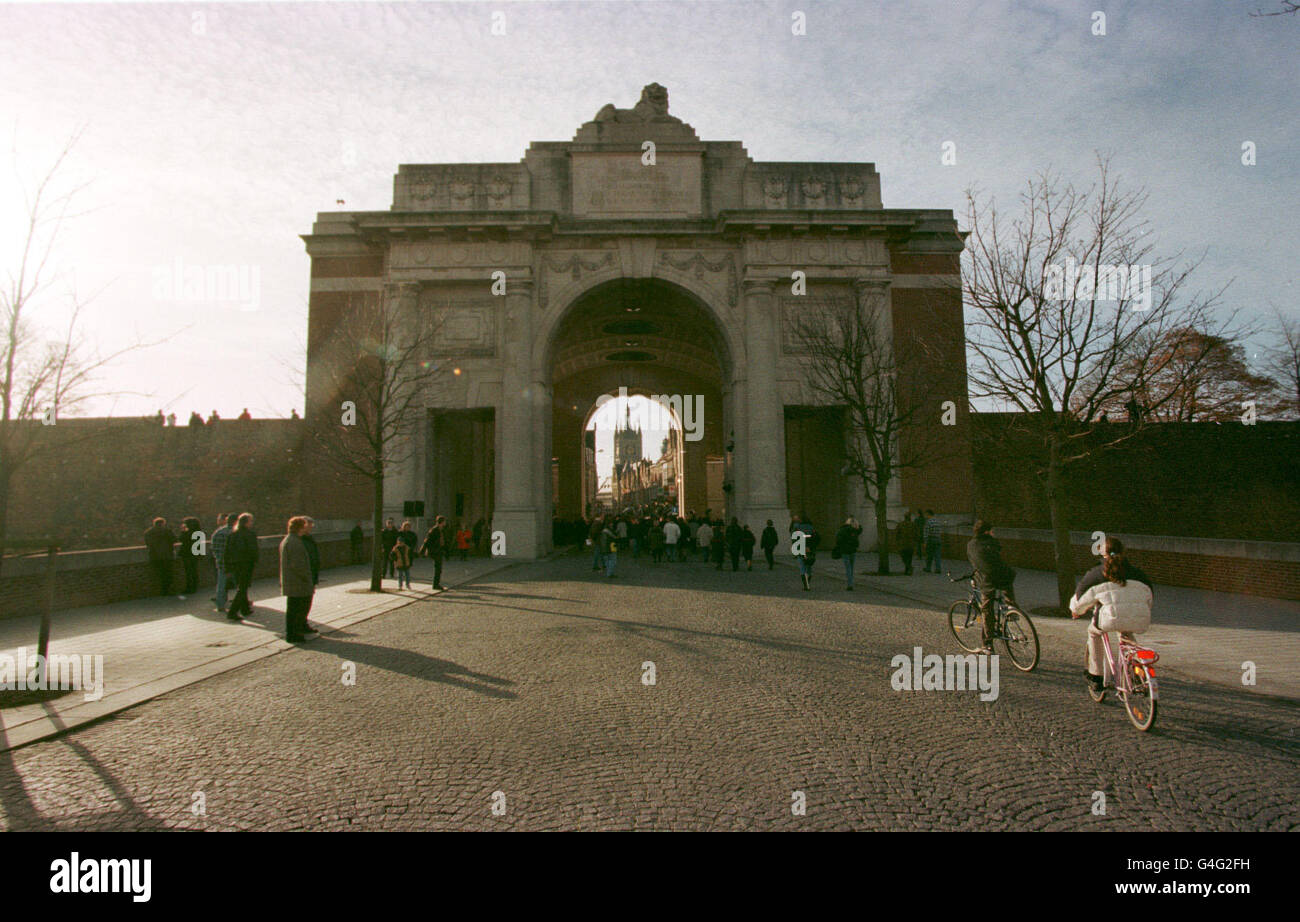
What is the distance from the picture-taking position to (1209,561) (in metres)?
13.9

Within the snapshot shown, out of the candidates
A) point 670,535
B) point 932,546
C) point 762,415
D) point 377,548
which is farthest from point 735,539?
point 377,548

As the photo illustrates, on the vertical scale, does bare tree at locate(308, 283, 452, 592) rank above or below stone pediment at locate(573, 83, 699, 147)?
below

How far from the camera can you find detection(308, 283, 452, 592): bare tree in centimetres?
1645

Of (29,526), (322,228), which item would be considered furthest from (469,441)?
(29,526)

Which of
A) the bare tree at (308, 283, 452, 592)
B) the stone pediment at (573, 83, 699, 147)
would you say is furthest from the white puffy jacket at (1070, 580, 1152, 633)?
→ the stone pediment at (573, 83, 699, 147)

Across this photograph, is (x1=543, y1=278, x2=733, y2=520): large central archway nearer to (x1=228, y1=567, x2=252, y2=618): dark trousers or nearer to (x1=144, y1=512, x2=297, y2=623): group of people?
(x1=144, y1=512, x2=297, y2=623): group of people

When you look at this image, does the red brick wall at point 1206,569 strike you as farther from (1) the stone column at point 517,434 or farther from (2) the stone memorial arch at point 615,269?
(1) the stone column at point 517,434

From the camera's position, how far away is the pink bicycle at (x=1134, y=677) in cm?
523

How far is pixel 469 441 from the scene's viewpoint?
33.6m

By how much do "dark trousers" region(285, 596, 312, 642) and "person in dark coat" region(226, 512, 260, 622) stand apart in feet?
7.97

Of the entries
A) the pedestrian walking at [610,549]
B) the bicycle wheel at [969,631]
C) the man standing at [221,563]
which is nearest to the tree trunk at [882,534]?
the pedestrian walking at [610,549]

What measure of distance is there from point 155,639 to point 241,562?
2.17 meters

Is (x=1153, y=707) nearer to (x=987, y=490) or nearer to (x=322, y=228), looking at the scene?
(x=987, y=490)
